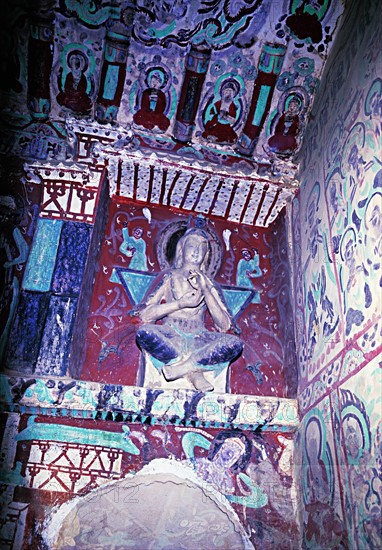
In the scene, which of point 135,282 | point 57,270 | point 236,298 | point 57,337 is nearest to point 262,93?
point 236,298

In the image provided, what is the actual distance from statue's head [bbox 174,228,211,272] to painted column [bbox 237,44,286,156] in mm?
706

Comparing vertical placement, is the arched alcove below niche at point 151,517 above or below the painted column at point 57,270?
below

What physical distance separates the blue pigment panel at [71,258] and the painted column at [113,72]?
2.74ft

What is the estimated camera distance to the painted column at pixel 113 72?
3.52 meters

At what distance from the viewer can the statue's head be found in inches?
143

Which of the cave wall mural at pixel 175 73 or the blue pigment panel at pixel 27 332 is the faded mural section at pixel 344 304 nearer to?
A: the cave wall mural at pixel 175 73

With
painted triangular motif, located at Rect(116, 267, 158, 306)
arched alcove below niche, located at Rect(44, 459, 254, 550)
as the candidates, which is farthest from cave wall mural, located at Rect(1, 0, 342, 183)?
arched alcove below niche, located at Rect(44, 459, 254, 550)

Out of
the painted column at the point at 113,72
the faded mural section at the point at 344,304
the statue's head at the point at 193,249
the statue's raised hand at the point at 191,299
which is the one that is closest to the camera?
the faded mural section at the point at 344,304

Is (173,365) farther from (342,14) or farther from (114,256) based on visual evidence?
(342,14)

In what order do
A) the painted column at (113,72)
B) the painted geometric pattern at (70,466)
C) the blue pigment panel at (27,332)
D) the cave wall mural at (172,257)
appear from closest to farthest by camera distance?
the cave wall mural at (172,257), the painted geometric pattern at (70,466), the blue pigment panel at (27,332), the painted column at (113,72)

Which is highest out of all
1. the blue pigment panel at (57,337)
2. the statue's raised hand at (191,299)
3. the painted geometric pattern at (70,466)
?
the statue's raised hand at (191,299)

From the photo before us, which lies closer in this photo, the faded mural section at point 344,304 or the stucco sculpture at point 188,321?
the faded mural section at point 344,304

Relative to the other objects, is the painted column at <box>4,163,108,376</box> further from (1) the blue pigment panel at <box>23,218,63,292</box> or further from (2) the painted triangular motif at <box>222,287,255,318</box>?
(2) the painted triangular motif at <box>222,287,255,318</box>

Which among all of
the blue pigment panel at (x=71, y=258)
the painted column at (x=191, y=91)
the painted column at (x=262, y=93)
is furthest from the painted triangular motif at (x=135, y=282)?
the painted column at (x=262, y=93)
